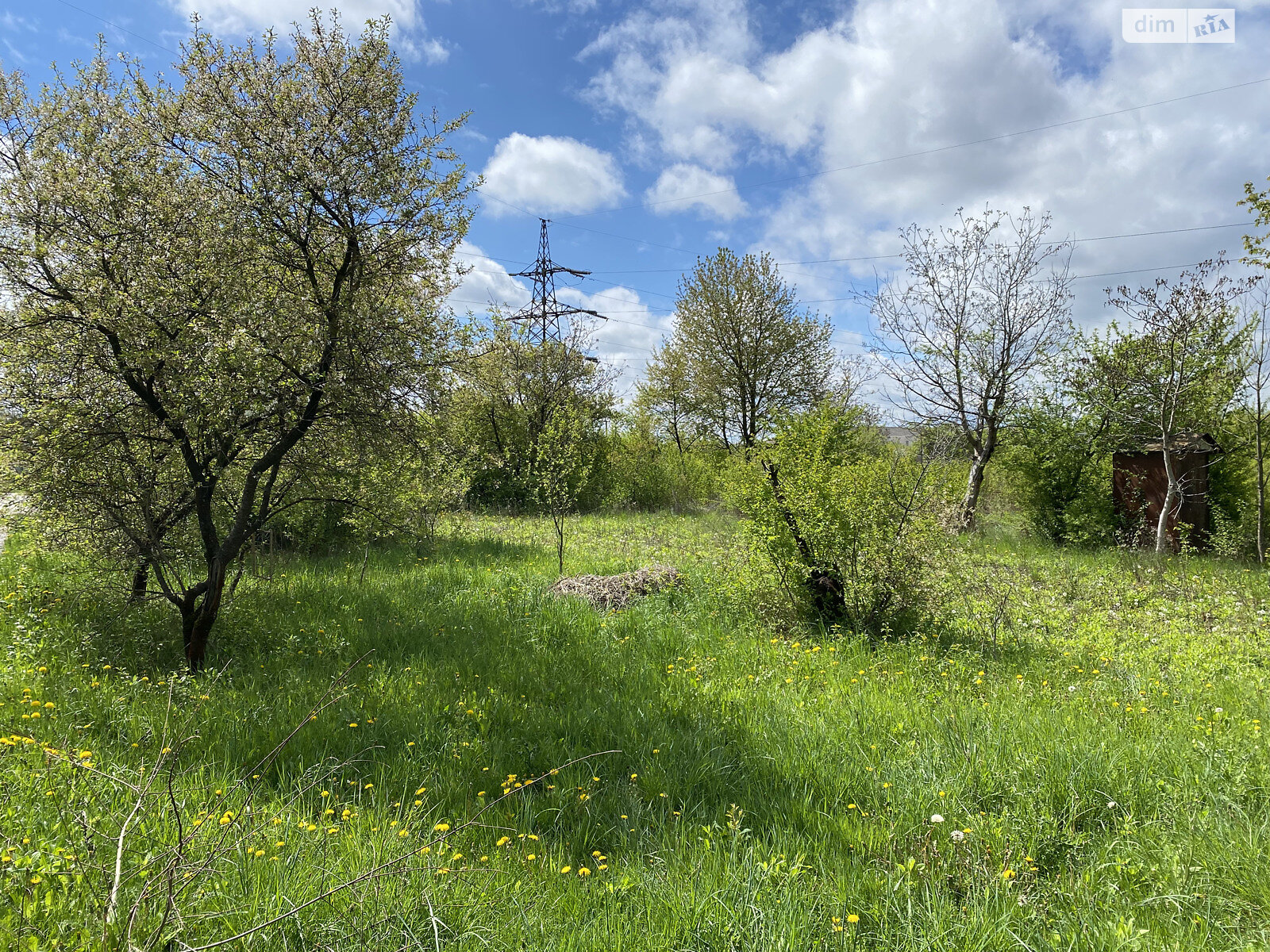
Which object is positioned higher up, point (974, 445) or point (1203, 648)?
point (974, 445)

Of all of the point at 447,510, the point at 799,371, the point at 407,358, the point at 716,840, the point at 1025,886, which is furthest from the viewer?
the point at 799,371

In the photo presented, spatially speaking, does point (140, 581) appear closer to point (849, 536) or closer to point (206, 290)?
point (206, 290)

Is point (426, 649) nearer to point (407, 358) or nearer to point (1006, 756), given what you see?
point (407, 358)

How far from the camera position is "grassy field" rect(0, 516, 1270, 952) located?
2.24 m

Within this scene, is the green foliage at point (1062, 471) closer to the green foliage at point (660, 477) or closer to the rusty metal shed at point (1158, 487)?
the rusty metal shed at point (1158, 487)

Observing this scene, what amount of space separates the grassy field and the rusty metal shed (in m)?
6.99

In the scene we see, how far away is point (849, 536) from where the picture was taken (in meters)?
6.56

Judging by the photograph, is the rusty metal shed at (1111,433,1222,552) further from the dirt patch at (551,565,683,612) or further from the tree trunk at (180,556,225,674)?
the tree trunk at (180,556,225,674)

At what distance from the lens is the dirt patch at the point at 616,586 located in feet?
25.1

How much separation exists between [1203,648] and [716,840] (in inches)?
244

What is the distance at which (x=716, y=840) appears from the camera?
9.26 feet

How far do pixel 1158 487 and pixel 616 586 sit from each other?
484 inches

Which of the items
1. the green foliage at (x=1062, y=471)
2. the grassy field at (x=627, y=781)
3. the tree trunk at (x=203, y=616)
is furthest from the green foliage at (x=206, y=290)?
the green foliage at (x=1062, y=471)

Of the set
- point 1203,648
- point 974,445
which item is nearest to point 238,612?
point 1203,648
